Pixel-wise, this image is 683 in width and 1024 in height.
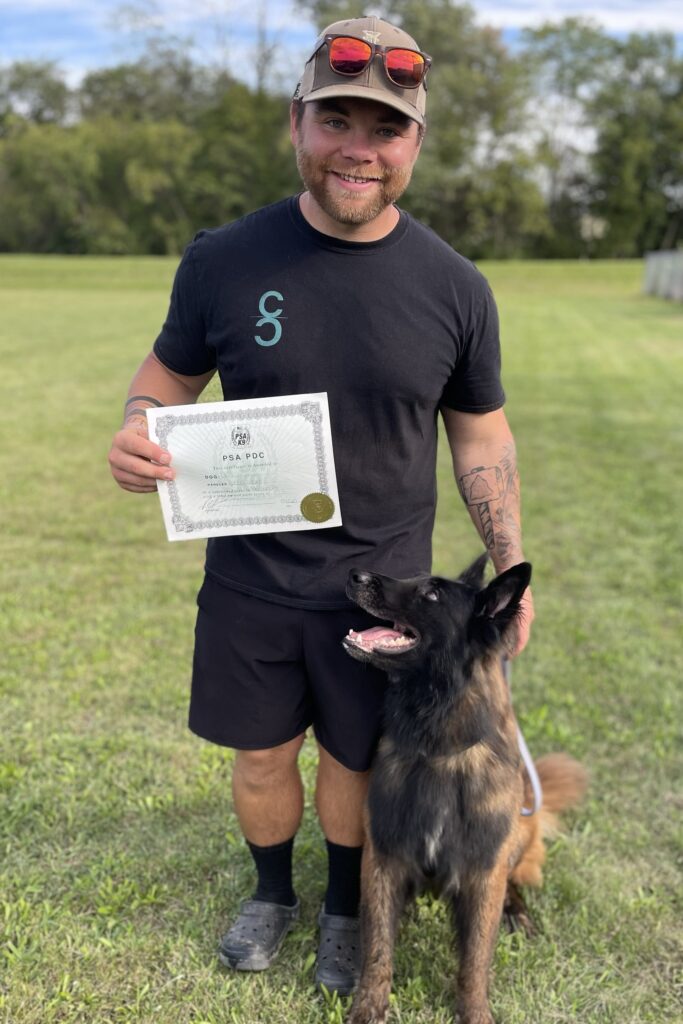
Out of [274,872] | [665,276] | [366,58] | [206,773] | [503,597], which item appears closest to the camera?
[366,58]

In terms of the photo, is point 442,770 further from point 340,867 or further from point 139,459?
point 139,459

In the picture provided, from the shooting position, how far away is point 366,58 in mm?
2115

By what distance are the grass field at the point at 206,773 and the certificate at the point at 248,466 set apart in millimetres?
1402

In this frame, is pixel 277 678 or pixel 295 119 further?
pixel 277 678

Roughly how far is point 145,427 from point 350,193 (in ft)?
2.57

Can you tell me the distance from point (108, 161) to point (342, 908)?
5976 cm

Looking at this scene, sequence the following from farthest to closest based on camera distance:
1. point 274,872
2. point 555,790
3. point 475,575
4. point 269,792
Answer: point 555,790 < point 274,872 < point 269,792 < point 475,575

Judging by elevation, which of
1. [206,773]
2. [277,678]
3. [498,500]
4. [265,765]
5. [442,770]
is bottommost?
[206,773]

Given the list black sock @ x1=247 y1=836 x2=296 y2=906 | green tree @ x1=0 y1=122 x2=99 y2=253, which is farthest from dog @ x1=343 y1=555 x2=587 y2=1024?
green tree @ x1=0 y1=122 x2=99 y2=253

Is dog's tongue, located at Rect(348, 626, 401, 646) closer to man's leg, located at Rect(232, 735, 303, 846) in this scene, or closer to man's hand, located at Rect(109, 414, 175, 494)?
man's leg, located at Rect(232, 735, 303, 846)

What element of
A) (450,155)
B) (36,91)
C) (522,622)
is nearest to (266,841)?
(522,622)

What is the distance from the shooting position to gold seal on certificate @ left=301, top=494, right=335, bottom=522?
2.28 meters

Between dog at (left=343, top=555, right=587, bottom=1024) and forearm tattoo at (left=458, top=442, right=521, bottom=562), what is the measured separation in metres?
0.17

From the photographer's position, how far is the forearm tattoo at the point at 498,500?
2576 millimetres
